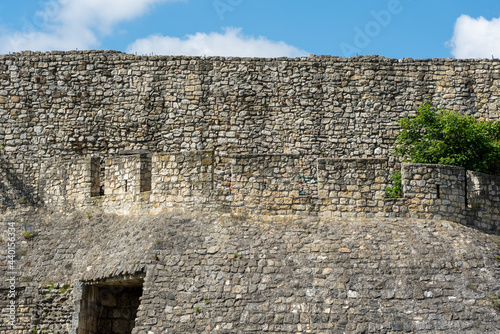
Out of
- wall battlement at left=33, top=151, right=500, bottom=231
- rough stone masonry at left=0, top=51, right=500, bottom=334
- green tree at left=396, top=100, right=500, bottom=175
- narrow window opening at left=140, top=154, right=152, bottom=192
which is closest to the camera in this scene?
rough stone masonry at left=0, top=51, right=500, bottom=334

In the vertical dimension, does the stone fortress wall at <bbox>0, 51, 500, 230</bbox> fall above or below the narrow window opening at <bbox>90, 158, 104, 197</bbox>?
above

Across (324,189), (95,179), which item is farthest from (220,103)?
(324,189)

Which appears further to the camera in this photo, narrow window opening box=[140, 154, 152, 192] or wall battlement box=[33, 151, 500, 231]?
narrow window opening box=[140, 154, 152, 192]

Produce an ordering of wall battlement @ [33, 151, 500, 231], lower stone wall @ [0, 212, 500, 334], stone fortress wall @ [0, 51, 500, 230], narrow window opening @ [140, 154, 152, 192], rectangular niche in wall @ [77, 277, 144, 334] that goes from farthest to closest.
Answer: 1. stone fortress wall @ [0, 51, 500, 230]
2. narrow window opening @ [140, 154, 152, 192]
3. rectangular niche in wall @ [77, 277, 144, 334]
4. wall battlement @ [33, 151, 500, 231]
5. lower stone wall @ [0, 212, 500, 334]

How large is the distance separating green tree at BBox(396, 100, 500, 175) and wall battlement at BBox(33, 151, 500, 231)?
8.24 feet

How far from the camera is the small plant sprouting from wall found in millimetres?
17094

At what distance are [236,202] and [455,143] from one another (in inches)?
264

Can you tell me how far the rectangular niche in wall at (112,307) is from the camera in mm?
17266

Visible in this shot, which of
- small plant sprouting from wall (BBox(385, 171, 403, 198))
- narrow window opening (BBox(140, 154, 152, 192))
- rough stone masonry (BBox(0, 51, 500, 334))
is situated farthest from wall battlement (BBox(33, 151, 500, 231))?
narrow window opening (BBox(140, 154, 152, 192))

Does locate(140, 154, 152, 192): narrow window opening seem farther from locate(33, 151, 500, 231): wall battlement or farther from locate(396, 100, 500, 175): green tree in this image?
locate(396, 100, 500, 175): green tree

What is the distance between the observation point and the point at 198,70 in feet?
77.8

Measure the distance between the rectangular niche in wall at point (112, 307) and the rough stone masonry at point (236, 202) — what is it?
0.11 feet

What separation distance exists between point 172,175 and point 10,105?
836 centimetres

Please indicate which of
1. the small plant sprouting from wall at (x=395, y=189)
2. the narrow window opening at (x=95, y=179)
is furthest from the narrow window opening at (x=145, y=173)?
the small plant sprouting from wall at (x=395, y=189)
